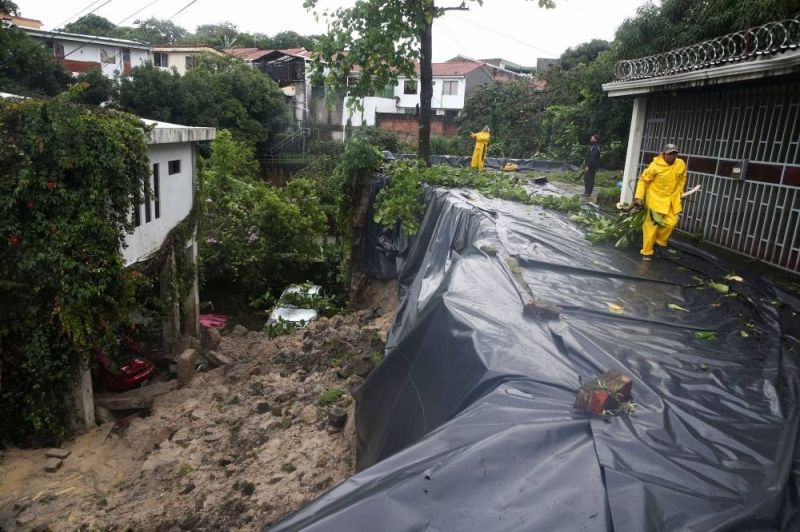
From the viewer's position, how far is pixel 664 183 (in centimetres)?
726

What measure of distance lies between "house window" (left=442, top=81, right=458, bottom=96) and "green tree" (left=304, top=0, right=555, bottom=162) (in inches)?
1005

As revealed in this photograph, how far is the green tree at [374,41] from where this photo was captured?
11.4m

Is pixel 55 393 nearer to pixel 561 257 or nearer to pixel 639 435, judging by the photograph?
pixel 561 257

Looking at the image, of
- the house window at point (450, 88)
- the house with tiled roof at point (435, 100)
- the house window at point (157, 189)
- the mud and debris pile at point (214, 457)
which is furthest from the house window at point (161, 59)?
the mud and debris pile at point (214, 457)

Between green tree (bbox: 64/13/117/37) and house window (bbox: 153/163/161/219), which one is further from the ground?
green tree (bbox: 64/13/117/37)

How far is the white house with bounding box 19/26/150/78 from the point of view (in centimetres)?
2973

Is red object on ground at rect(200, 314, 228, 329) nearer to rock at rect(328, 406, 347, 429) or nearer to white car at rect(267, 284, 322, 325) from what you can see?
white car at rect(267, 284, 322, 325)

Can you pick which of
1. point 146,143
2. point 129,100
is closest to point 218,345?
point 146,143

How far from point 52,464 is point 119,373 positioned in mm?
2530

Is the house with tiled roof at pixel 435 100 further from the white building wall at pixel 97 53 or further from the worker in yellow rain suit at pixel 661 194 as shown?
the worker in yellow rain suit at pixel 661 194

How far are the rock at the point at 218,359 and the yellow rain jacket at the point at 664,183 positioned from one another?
8035 millimetres

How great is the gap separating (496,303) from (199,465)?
454 centimetres

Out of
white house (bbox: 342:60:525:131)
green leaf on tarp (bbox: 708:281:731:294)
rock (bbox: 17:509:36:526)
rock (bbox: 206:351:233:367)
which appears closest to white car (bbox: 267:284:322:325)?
rock (bbox: 206:351:233:367)

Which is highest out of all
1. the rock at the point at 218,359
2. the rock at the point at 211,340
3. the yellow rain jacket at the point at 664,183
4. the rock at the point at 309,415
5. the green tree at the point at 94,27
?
the green tree at the point at 94,27
